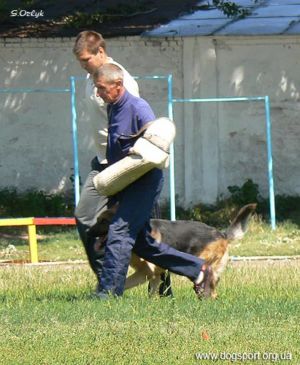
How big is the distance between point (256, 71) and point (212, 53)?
2.24ft

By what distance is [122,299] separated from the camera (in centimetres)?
791

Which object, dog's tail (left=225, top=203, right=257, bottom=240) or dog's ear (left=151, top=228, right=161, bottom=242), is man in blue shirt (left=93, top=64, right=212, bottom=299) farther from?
dog's tail (left=225, top=203, right=257, bottom=240)

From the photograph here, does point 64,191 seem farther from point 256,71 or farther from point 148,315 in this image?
point 148,315

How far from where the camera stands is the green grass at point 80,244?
13446 millimetres

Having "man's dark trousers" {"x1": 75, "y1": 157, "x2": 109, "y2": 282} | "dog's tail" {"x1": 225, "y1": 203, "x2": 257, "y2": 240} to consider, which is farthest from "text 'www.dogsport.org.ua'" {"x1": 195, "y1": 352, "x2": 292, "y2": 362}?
"dog's tail" {"x1": 225, "y1": 203, "x2": 257, "y2": 240}

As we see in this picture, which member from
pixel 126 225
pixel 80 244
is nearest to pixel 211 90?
pixel 80 244

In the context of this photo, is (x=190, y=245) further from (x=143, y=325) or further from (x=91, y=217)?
(x=143, y=325)

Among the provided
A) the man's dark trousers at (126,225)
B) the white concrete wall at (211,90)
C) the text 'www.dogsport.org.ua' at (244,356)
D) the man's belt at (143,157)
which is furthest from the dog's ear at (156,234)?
the white concrete wall at (211,90)

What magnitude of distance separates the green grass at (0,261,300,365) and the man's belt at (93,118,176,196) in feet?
2.76

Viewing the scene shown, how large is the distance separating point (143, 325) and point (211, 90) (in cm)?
977

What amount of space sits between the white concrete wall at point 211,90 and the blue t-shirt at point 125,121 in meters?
8.40

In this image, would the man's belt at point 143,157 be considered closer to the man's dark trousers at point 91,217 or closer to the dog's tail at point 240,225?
the man's dark trousers at point 91,217

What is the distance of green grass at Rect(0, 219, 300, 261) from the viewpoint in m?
13.4

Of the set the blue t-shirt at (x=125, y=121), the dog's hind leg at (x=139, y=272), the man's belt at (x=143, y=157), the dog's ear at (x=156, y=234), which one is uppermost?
the blue t-shirt at (x=125, y=121)
